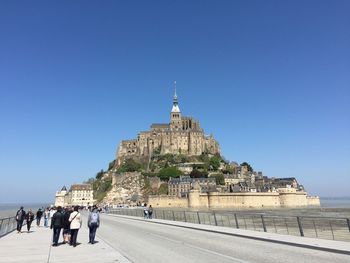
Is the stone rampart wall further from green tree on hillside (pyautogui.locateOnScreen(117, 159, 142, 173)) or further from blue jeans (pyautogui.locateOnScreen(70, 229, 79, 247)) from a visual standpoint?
blue jeans (pyautogui.locateOnScreen(70, 229, 79, 247))

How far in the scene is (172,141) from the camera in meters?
141

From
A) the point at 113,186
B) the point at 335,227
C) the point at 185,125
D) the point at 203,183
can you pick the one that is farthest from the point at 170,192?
the point at 335,227

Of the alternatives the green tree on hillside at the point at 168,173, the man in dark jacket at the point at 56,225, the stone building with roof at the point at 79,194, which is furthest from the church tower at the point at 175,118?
the man in dark jacket at the point at 56,225

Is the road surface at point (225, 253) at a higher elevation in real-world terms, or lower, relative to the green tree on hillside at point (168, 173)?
lower

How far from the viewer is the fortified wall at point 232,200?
9450cm

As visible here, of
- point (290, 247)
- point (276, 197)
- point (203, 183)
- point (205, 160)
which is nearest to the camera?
point (290, 247)

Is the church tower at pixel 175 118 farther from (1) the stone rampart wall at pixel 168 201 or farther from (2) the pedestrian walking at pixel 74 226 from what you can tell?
(2) the pedestrian walking at pixel 74 226

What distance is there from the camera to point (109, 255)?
37.3 feet

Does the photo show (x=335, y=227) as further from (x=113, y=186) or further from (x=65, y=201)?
(x=65, y=201)

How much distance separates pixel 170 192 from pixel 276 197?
31222 millimetres

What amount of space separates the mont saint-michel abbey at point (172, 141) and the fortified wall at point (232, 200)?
40.5 metres

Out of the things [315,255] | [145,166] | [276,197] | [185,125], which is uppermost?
[185,125]

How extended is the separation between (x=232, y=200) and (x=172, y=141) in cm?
5021

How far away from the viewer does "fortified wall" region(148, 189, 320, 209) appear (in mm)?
94500
